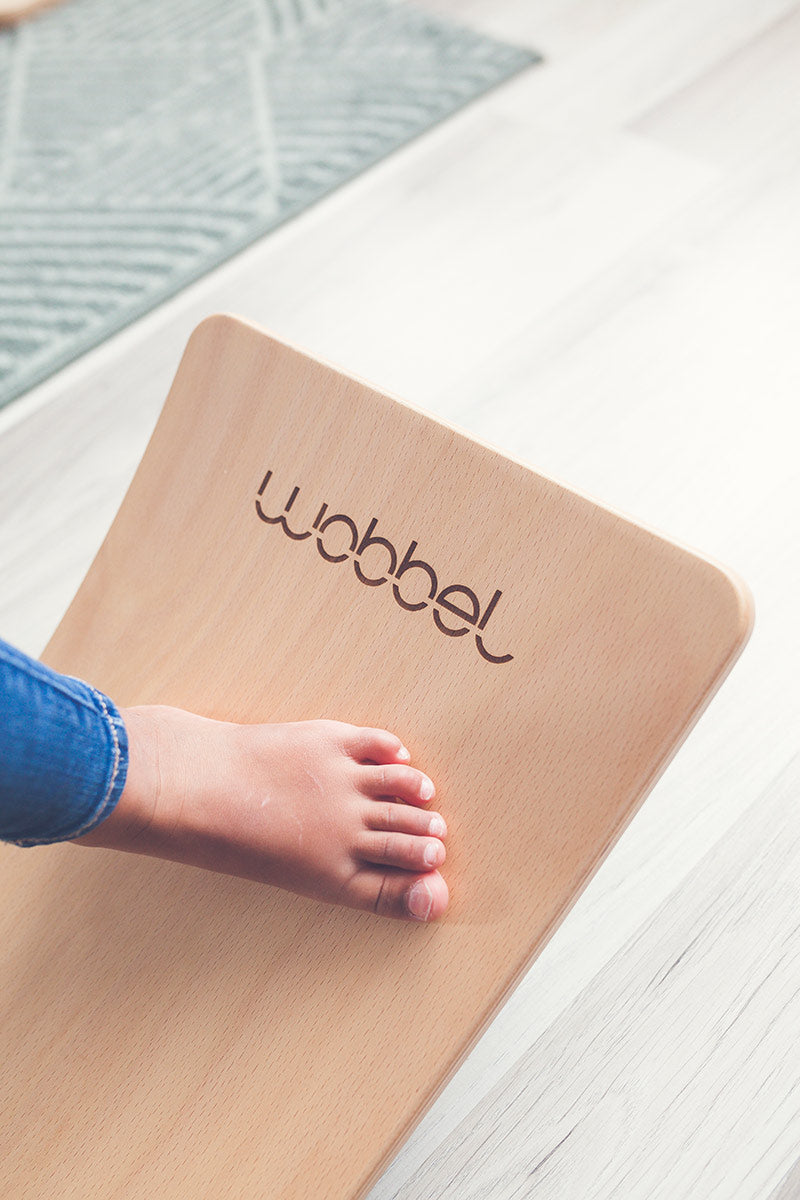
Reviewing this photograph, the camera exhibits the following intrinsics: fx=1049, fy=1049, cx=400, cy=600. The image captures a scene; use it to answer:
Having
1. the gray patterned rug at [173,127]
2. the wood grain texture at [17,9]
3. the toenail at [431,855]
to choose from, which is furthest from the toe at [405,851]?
the wood grain texture at [17,9]

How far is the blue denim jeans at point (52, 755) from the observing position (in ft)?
1.54

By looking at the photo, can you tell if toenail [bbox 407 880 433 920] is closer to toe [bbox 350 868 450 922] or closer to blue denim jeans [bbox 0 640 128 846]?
toe [bbox 350 868 450 922]

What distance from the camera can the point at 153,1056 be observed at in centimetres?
54

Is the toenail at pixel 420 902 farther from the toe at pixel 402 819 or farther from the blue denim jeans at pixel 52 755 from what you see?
the blue denim jeans at pixel 52 755

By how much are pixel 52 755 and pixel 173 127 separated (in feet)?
3.87

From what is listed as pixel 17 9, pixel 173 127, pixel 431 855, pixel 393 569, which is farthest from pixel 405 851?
pixel 17 9

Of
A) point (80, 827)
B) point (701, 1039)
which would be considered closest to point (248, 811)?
point (80, 827)

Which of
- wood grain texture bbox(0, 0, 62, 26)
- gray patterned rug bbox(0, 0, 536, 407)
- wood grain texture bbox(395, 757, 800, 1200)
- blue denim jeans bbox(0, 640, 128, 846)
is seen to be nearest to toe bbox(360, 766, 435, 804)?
blue denim jeans bbox(0, 640, 128, 846)

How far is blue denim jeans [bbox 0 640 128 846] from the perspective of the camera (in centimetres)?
47

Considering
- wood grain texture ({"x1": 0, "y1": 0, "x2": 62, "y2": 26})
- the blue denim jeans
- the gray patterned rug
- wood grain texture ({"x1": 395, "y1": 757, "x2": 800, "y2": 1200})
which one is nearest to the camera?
the blue denim jeans

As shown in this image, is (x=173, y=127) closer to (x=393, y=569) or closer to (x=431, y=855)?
(x=393, y=569)

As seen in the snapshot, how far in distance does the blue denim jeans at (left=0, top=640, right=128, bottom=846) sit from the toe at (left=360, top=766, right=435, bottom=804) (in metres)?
0.13

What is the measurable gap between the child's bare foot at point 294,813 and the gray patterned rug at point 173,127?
0.72 metres

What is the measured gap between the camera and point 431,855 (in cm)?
52
